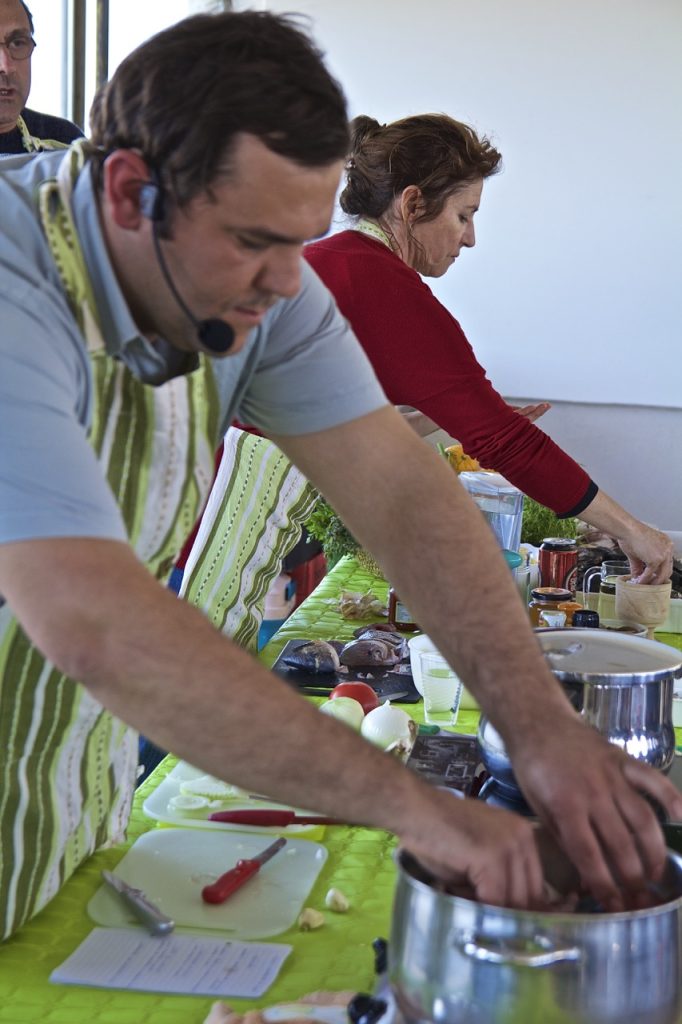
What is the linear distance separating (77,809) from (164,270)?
0.53m

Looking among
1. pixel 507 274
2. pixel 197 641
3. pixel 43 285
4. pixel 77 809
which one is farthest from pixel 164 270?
pixel 507 274

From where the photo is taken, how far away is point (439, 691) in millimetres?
1612

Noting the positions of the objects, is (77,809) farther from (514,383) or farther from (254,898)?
(514,383)

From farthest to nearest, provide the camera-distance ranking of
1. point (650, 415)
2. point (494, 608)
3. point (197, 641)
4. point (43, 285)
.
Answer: point (650, 415) < point (494, 608) < point (43, 285) < point (197, 641)

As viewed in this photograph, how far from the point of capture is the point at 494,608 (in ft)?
3.49

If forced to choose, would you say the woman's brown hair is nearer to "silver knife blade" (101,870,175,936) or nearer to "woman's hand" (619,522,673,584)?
"woman's hand" (619,522,673,584)

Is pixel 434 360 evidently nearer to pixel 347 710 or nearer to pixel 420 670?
pixel 420 670

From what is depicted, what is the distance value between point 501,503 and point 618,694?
127cm

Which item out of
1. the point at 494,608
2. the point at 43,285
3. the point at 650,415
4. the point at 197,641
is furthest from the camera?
the point at 650,415

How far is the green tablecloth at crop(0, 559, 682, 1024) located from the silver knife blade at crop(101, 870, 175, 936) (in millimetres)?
34

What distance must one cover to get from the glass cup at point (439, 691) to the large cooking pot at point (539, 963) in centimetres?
87

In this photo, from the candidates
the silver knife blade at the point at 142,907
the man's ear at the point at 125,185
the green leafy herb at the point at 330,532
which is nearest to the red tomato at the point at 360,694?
the silver knife blade at the point at 142,907

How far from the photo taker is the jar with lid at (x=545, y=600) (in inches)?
78.7

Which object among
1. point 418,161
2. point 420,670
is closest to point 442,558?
point 420,670
